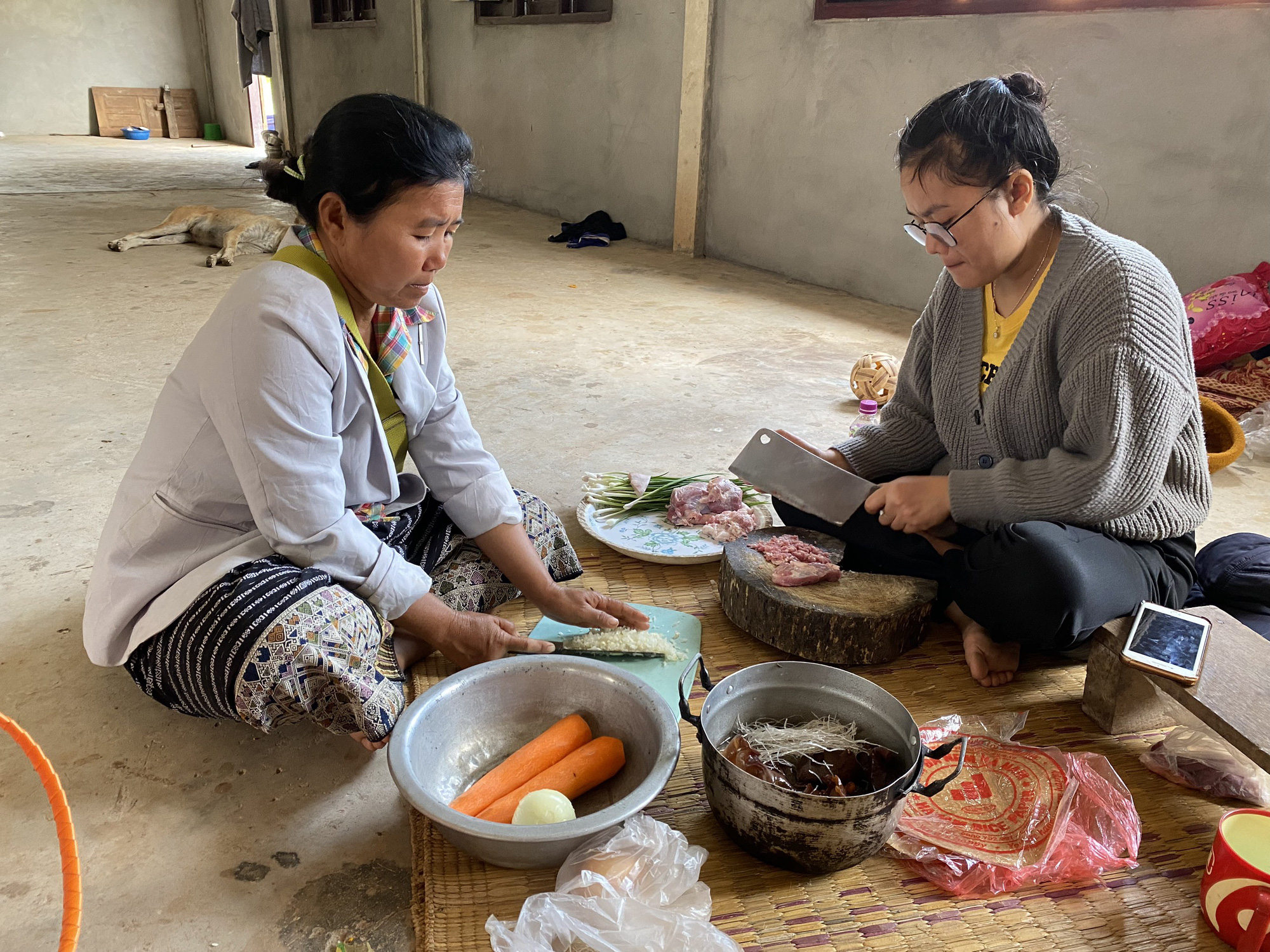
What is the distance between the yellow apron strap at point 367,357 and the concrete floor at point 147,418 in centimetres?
58

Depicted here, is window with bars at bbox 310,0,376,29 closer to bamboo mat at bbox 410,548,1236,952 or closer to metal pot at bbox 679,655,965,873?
metal pot at bbox 679,655,965,873

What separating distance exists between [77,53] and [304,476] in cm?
1521

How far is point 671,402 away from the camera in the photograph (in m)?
3.66

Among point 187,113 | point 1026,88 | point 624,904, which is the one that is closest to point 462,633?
point 624,904

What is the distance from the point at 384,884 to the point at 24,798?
639 millimetres

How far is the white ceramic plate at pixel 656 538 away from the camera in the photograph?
2.32 metres

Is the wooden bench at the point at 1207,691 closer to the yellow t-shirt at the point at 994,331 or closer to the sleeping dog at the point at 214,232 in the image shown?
the yellow t-shirt at the point at 994,331

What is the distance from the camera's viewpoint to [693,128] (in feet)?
20.9

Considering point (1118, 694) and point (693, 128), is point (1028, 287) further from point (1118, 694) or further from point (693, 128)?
point (693, 128)

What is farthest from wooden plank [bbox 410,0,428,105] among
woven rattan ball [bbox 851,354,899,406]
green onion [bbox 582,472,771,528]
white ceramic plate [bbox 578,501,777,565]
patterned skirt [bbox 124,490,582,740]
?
patterned skirt [bbox 124,490,582,740]

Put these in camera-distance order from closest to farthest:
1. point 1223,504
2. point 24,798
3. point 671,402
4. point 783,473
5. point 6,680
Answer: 1. point 24,798
2. point 6,680
3. point 783,473
4. point 1223,504
5. point 671,402

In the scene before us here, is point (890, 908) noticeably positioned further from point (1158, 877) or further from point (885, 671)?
point (885, 671)

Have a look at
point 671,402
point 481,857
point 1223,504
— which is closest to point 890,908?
point 481,857

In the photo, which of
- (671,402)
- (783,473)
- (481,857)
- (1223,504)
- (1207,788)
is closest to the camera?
(481,857)
